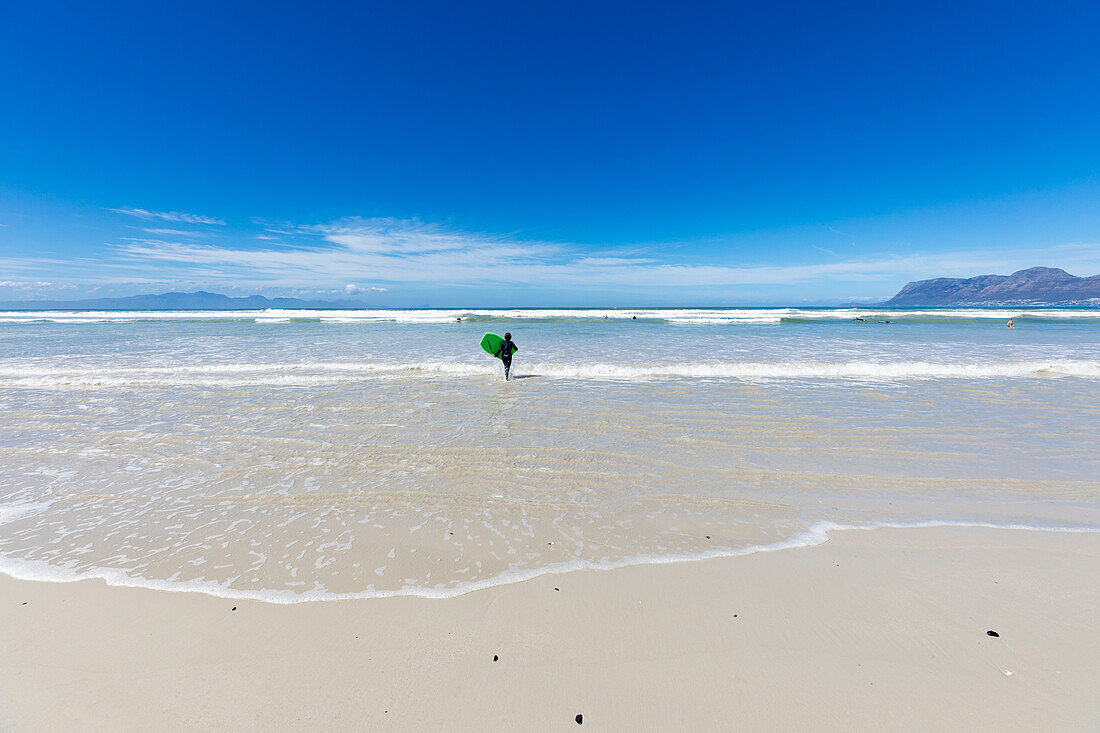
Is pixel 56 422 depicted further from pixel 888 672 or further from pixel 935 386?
pixel 935 386

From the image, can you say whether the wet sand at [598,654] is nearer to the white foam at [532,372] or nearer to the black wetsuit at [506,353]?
the black wetsuit at [506,353]

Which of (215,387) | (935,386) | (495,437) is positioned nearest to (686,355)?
(935,386)

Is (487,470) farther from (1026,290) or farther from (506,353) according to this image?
(1026,290)

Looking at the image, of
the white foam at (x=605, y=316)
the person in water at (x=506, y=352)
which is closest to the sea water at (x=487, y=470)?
the person in water at (x=506, y=352)

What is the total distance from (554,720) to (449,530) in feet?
7.72

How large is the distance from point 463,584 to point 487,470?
2.55 metres

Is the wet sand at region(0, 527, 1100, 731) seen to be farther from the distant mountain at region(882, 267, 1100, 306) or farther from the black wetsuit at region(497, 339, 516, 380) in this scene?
the distant mountain at region(882, 267, 1100, 306)

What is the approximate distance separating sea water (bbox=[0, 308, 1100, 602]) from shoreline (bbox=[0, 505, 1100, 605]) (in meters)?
0.03

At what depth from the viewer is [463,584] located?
3637mm

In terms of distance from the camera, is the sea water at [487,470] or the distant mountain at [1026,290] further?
the distant mountain at [1026,290]

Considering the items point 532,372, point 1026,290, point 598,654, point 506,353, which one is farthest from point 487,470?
point 1026,290

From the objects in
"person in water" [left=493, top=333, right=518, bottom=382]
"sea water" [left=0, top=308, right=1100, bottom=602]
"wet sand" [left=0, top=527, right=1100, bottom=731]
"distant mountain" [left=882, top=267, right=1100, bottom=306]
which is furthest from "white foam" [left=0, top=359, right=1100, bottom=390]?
"distant mountain" [left=882, top=267, right=1100, bottom=306]

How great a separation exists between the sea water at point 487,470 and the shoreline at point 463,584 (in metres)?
0.03

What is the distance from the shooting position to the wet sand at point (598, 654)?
254 cm
